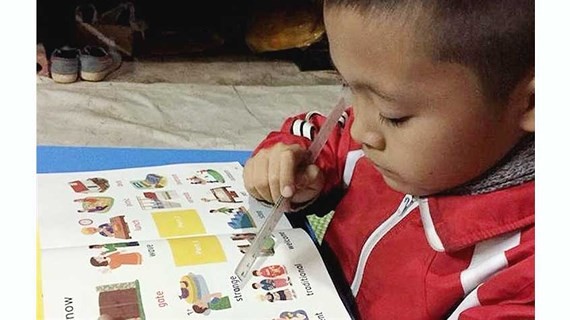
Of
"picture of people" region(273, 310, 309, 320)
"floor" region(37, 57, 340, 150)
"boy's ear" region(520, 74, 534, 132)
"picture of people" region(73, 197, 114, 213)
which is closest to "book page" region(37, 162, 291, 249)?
"picture of people" region(73, 197, 114, 213)

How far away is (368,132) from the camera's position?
0.51 metres

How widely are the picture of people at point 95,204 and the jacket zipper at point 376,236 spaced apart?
20 centimetres

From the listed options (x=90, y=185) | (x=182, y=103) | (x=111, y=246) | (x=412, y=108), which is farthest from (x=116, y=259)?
(x=182, y=103)

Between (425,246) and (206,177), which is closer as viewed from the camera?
(425,246)

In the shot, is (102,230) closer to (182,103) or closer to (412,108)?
(412,108)

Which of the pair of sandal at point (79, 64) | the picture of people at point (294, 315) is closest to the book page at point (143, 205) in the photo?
the picture of people at point (294, 315)

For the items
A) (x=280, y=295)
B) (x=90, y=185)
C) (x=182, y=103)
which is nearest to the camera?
(x=280, y=295)

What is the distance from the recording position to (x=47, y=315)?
1.64 ft

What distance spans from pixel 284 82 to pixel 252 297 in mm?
1165

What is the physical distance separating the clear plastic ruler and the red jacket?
13 millimetres

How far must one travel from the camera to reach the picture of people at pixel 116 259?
21.7 inches

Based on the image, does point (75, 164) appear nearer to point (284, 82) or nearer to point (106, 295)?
point (106, 295)

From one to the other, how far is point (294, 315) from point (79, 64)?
3.79 ft

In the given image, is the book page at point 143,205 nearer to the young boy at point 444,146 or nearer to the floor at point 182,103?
the young boy at point 444,146
